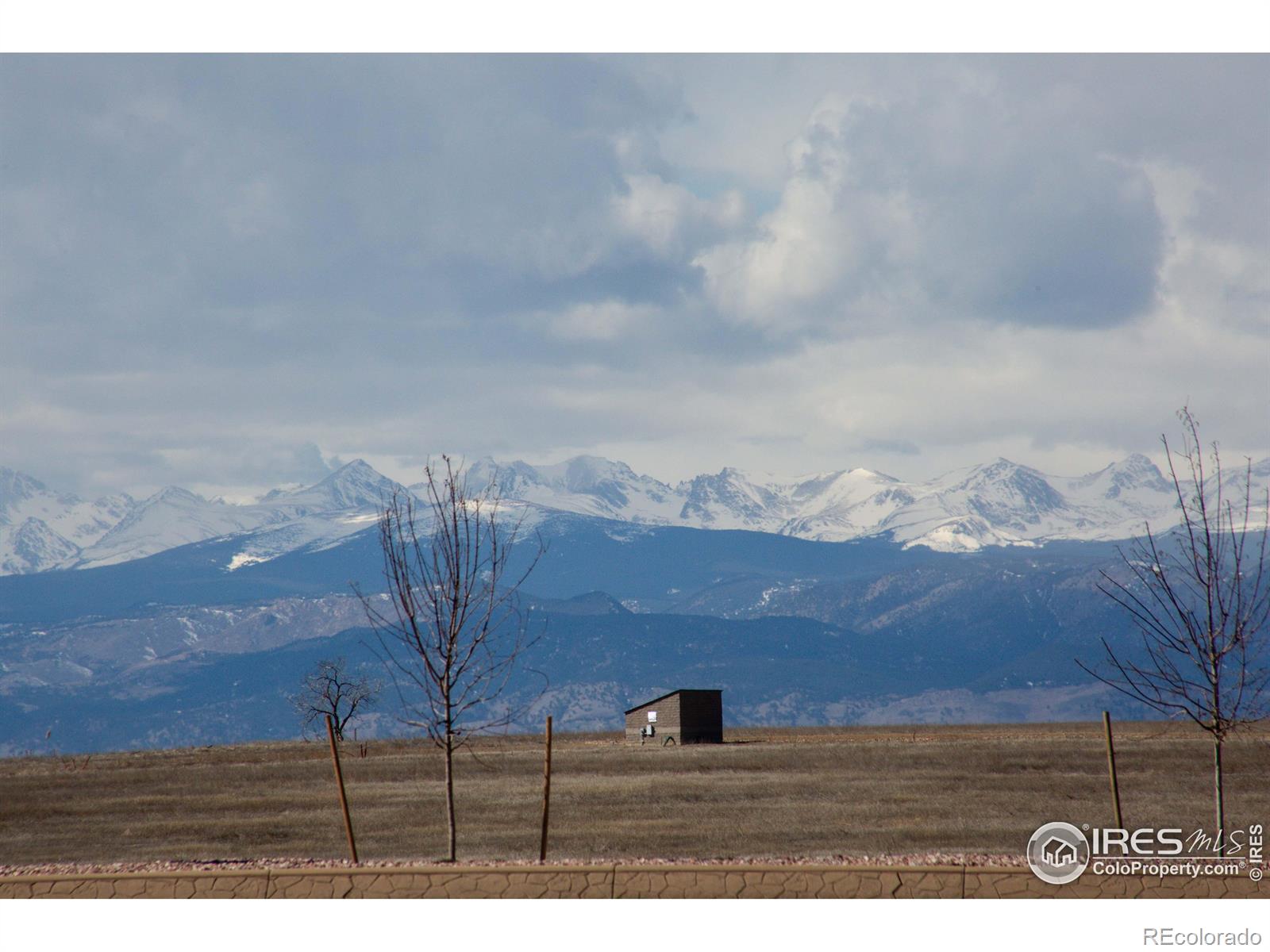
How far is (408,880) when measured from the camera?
74.2 ft

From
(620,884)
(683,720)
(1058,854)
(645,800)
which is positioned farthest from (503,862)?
(683,720)

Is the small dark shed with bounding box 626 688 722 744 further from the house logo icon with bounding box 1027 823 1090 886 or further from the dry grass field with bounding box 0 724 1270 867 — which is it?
the house logo icon with bounding box 1027 823 1090 886

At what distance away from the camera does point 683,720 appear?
232ft

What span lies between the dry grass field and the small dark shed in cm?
603

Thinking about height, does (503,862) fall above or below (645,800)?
below

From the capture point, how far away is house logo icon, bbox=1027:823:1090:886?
21953 millimetres

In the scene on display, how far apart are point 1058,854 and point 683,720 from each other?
4768cm

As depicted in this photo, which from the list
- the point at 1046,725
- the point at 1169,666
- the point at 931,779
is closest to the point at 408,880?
the point at 1169,666

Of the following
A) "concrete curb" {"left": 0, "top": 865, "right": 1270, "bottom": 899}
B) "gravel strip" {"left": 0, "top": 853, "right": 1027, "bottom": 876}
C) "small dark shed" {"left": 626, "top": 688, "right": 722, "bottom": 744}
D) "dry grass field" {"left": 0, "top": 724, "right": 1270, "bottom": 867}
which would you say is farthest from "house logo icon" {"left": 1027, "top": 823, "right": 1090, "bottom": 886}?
"small dark shed" {"left": 626, "top": 688, "right": 722, "bottom": 744}

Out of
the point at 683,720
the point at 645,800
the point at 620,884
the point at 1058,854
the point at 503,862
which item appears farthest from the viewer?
the point at 683,720

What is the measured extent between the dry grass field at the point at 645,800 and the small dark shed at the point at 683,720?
6025 millimetres

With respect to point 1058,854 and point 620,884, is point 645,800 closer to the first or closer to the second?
point 1058,854

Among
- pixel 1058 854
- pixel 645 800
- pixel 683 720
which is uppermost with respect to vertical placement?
pixel 683 720

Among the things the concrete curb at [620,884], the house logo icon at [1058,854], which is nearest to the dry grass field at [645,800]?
the house logo icon at [1058,854]
